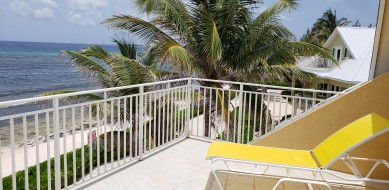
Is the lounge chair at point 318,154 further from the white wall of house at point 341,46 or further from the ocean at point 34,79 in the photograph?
the ocean at point 34,79

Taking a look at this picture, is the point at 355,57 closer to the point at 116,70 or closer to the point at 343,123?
the point at 116,70

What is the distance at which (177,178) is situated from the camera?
4.16 metres

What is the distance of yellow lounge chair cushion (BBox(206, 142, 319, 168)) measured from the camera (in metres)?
3.36

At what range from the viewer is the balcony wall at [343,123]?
4102mm

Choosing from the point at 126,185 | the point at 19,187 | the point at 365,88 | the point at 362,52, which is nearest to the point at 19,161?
the point at 19,187

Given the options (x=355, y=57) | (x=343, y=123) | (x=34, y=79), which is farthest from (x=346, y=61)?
(x=34, y=79)

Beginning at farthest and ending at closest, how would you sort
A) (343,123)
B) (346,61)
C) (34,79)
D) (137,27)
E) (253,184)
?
(34,79) → (346,61) → (137,27) → (343,123) → (253,184)

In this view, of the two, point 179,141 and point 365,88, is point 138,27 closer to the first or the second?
point 179,141

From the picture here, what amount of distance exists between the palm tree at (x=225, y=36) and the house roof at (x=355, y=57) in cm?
990

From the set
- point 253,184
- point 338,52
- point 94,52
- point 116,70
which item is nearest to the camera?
point 253,184

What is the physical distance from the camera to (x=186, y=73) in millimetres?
9750

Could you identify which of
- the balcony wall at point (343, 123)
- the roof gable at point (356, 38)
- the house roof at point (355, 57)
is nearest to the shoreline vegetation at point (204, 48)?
the balcony wall at point (343, 123)

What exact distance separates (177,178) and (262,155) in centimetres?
124

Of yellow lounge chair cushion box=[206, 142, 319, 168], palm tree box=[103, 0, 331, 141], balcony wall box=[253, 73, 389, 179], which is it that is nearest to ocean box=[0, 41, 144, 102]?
palm tree box=[103, 0, 331, 141]
